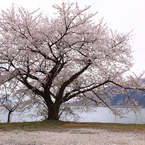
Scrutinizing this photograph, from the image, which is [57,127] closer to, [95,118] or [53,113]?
[53,113]

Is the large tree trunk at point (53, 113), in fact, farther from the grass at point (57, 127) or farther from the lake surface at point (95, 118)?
the lake surface at point (95, 118)

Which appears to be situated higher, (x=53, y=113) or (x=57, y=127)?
(x=53, y=113)

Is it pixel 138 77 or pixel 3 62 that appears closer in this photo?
pixel 3 62

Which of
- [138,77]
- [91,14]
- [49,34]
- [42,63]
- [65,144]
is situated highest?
[91,14]

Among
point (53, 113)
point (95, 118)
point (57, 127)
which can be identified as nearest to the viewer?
point (57, 127)

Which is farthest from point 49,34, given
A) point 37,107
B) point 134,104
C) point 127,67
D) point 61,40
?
point 134,104

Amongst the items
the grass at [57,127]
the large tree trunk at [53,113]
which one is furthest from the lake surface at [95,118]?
the large tree trunk at [53,113]

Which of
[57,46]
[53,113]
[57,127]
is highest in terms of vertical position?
[57,46]

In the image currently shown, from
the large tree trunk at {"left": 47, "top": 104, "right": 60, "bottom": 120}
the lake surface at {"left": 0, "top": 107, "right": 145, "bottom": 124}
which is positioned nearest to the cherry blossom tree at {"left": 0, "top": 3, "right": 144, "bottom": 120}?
the large tree trunk at {"left": 47, "top": 104, "right": 60, "bottom": 120}

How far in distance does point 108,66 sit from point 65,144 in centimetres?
823

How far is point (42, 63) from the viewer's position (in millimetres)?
15805

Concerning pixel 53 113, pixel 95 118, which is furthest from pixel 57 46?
pixel 95 118

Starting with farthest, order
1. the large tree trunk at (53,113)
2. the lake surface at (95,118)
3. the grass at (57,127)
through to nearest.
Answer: the lake surface at (95,118), the large tree trunk at (53,113), the grass at (57,127)

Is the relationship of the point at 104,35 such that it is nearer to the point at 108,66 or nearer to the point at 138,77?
the point at 108,66
